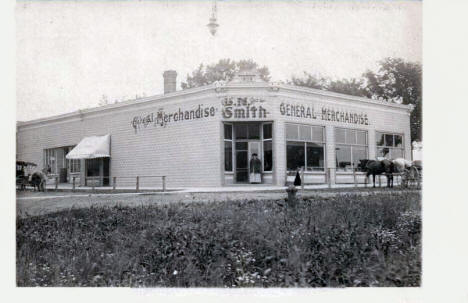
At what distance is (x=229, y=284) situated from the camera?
17.6 ft

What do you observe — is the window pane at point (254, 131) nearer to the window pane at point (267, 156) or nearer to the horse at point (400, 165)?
the window pane at point (267, 156)

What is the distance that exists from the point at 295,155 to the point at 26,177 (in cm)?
1168

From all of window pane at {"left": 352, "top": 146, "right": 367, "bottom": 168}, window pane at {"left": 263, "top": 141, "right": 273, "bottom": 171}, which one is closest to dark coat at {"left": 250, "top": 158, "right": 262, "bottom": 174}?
window pane at {"left": 263, "top": 141, "right": 273, "bottom": 171}

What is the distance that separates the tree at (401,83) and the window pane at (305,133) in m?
3.80

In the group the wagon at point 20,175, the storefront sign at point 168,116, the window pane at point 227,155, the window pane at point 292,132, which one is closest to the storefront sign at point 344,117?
the window pane at point 292,132

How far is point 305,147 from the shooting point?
60.6 ft

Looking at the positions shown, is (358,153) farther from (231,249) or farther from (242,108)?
(231,249)

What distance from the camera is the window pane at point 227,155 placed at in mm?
17750

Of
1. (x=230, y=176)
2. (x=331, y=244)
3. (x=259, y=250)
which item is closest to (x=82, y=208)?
(x=259, y=250)

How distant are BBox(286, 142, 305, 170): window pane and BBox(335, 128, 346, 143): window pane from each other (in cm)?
160

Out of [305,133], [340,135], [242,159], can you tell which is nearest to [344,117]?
[340,135]

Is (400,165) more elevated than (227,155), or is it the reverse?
(227,155)

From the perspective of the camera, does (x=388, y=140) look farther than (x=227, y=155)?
Yes

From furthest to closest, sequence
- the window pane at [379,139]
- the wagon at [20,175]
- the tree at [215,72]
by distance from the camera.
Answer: the tree at [215,72], the window pane at [379,139], the wagon at [20,175]
